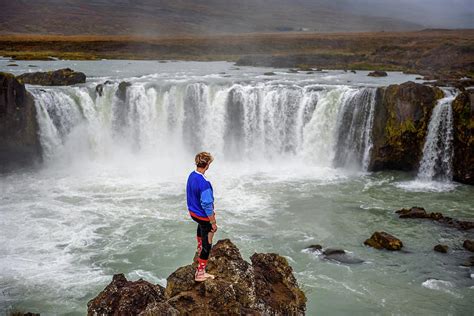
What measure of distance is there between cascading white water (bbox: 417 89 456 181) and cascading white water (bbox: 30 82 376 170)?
11.9 feet

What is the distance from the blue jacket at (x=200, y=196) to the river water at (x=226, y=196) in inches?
245

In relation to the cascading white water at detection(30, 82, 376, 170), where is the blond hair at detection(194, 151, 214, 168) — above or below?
above

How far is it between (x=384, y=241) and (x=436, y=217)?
143 inches

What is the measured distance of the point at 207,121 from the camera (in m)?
31.3

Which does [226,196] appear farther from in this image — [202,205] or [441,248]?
[202,205]

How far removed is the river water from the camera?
14.3 meters

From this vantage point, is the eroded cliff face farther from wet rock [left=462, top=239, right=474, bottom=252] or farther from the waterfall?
wet rock [left=462, top=239, right=474, bottom=252]

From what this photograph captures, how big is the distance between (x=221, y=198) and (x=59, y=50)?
178 feet

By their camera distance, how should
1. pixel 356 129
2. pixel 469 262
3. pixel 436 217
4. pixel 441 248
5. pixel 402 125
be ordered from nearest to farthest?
pixel 469 262 < pixel 441 248 < pixel 436 217 < pixel 402 125 < pixel 356 129

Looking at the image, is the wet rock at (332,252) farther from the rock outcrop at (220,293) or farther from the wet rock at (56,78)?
the wet rock at (56,78)

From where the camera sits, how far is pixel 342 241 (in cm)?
1747

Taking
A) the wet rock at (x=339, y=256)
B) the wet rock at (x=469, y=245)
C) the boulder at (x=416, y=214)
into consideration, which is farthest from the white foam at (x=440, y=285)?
the boulder at (x=416, y=214)

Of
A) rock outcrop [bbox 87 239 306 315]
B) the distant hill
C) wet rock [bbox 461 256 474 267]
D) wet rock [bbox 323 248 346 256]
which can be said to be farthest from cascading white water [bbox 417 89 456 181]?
the distant hill

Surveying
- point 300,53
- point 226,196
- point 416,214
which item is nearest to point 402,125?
point 416,214
